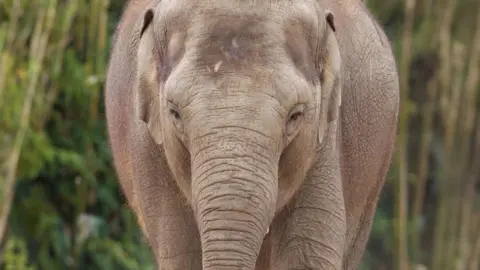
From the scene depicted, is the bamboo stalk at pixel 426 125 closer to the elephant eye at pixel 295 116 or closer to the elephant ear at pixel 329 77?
the elephant ear at pixel 329 77

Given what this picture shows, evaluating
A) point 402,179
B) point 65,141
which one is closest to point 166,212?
point 65,141

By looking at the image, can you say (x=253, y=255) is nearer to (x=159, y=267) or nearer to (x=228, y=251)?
(x=228, y=251)

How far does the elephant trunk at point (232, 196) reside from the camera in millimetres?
6855

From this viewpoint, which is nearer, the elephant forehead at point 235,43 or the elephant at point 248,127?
the elephant at point 248,127

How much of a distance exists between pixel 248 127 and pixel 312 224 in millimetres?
1022

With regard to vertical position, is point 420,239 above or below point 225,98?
below

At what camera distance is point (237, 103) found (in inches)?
274

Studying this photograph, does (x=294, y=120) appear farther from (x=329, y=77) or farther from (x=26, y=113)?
(x=26, y=113)

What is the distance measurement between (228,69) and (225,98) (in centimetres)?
11

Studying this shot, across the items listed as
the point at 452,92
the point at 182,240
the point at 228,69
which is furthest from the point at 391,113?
the point at 452,92

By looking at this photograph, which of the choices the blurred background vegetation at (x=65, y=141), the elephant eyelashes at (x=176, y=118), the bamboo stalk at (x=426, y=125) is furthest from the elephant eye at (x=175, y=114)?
the bamboo stalk at (x=426, y=125)

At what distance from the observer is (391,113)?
893 centimetres

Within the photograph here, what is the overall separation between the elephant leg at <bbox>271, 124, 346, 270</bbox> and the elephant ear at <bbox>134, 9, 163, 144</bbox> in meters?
0.66

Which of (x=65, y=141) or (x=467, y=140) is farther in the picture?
(x=467, y=140)
